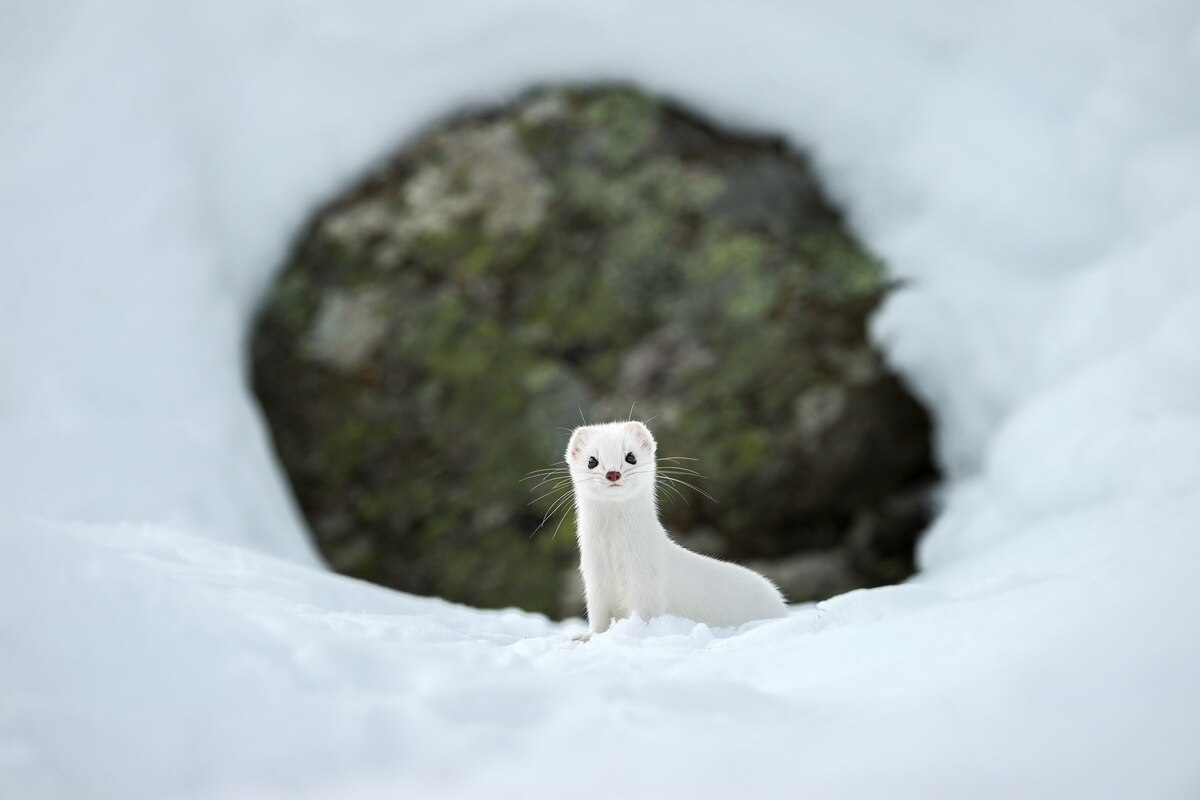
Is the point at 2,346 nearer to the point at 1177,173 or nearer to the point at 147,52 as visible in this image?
the point at 147,52

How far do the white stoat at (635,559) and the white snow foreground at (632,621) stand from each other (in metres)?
0.28

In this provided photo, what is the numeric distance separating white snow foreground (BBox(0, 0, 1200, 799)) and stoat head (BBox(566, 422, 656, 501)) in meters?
0.54

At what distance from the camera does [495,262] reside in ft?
18.9

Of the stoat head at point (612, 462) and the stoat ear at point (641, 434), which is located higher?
the stoat ear at point (641, 434)

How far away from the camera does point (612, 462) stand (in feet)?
10.3

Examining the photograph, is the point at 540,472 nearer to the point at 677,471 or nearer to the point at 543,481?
the point at 543,481

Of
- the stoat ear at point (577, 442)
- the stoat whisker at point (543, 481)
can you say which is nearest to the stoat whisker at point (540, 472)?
the stoat whisker at point (543, 481)

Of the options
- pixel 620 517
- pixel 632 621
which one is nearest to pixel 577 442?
pixel 620 517

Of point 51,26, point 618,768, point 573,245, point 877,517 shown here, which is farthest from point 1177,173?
point 51,26

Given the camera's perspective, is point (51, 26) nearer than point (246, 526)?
No

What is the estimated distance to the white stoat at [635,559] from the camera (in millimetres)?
3061

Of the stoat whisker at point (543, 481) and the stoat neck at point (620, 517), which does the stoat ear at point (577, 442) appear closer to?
the stoat neck at point (620, 517)

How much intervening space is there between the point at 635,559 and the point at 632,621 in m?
0.29

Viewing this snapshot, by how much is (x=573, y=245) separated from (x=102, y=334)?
2.82 m
